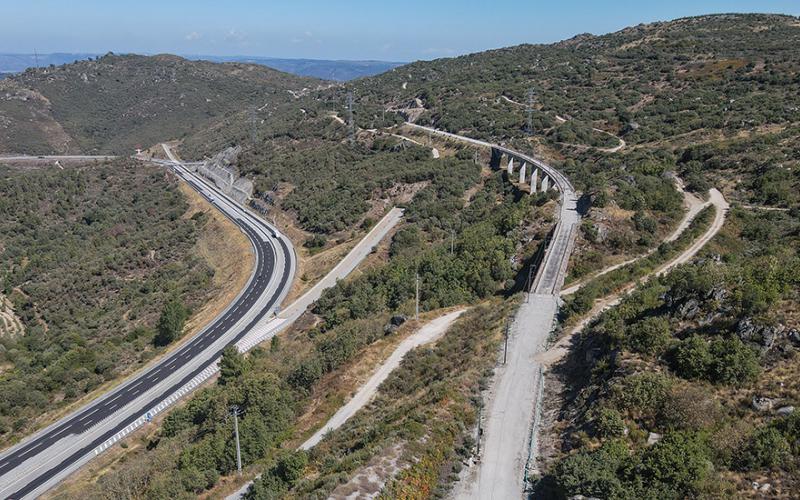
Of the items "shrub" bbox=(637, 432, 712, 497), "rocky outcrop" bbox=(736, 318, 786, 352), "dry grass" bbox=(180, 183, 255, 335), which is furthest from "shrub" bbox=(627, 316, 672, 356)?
"dry grass" bbox=(180, 183, 255, 335)

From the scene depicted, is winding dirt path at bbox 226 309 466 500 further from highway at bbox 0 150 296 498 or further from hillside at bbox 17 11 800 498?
highway at bbox 0 150 296 498

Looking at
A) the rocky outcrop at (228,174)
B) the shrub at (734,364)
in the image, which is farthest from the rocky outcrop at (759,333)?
the rocky outcrop at (228,174)

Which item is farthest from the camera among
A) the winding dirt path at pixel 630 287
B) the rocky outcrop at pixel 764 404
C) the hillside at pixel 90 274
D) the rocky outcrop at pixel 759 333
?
the hillside at pixel 90 274

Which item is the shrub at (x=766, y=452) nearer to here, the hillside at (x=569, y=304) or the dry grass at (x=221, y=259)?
the hillside at (x=569, y=304)

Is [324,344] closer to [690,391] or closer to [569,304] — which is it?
[569,304]

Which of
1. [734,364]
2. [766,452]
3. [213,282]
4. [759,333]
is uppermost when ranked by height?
[759,333]

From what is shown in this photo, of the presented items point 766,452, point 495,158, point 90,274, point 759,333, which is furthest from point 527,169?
point 90,274

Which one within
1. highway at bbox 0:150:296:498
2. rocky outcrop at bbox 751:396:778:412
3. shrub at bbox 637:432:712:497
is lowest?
highway at bbox 0:150:296:498
